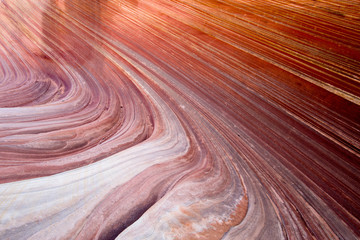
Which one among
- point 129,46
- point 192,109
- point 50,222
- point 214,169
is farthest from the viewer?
point 129,46

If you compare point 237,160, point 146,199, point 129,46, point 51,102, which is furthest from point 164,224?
point 129,46

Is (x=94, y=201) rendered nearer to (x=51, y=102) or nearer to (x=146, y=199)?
(x=146, y=199)

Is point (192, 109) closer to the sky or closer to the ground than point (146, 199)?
closer to the sky

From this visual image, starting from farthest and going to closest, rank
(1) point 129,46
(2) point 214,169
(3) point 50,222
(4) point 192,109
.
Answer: (1) point 129,46 → (4) point 192,109 → (2) point 214,169 → (3) point 50,222

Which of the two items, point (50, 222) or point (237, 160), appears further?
point (237, 160)

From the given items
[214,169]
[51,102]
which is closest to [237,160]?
[214,169]

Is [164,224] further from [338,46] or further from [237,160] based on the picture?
[338,46]

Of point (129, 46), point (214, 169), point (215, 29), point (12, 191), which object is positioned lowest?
point (12, 191)
